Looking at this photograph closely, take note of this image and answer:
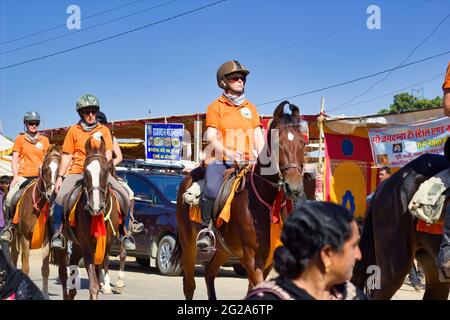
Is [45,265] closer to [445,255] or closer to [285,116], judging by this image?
[285,116]

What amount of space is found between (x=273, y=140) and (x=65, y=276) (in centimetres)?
440

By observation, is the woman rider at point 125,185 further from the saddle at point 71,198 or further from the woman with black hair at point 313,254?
the woman with black hair at point 313,254

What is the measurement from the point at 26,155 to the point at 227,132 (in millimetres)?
5658

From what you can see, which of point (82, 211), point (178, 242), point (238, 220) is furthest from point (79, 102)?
point (238, 220)

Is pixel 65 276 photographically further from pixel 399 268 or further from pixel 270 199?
pixel 399 268

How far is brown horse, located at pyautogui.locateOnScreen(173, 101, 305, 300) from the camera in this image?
289 inches

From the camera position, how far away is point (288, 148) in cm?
739

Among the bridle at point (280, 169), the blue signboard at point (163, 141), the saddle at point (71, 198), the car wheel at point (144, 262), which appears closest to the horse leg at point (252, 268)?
the bridle at point (280, 169)

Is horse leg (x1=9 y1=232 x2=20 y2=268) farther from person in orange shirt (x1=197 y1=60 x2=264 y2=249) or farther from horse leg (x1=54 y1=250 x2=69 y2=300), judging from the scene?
person in orange shirt (x1=197 y1=60 x2=264 y2=249)

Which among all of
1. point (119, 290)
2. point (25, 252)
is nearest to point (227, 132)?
point (119, 290)

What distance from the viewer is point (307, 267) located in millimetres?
3230

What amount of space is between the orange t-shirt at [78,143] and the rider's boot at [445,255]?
4989mm

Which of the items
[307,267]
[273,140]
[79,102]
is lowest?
[307,267]

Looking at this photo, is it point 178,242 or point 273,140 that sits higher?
point 273,140
